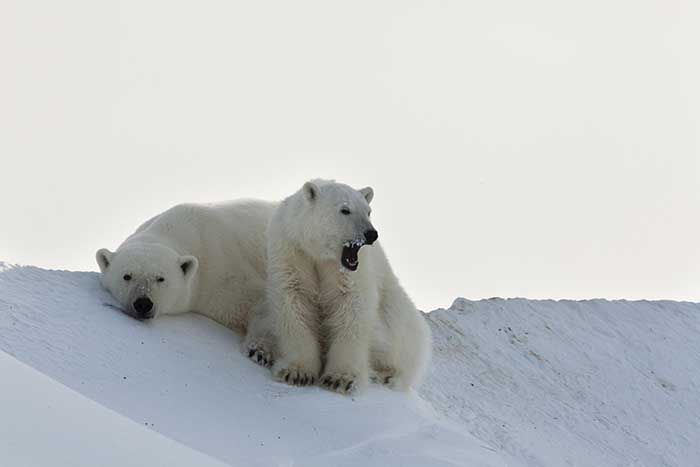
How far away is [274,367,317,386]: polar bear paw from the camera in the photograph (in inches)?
334

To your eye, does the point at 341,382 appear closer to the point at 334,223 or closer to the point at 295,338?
the point at 295,338

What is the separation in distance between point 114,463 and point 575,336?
560 inches

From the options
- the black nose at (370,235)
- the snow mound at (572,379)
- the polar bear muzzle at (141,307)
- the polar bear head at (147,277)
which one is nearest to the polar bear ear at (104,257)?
the polar bear head at (147,277)

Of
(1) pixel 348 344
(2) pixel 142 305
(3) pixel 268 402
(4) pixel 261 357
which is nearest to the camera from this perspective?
(3) pixel 268 402

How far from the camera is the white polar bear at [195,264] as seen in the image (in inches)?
346

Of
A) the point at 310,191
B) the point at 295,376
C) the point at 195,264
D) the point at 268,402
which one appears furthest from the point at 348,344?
the point at 195,264

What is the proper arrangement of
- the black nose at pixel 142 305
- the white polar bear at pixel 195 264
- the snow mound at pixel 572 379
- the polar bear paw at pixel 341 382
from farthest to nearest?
the snow mound at pixel 572 379 → the white polar bear at pixel 195 264 → the black nose at pixel 142 305 → the polar bear paw at pixel 341 382

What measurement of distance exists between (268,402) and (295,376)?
15.1 inches

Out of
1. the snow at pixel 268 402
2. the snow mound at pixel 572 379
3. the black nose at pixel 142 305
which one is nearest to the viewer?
the snow at pixel 268 402

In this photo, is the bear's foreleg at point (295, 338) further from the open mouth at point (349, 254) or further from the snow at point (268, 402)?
the open mouth at point (349, 254)

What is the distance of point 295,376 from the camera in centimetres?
848

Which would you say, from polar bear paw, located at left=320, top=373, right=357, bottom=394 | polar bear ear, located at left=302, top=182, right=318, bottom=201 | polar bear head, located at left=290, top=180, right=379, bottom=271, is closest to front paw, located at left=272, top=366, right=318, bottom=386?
polar bear paw, located at left=320, top=373, right=357, bottom=394

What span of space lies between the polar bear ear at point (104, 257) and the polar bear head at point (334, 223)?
1.38 metres

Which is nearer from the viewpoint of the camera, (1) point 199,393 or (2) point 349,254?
(1) point 199,393
